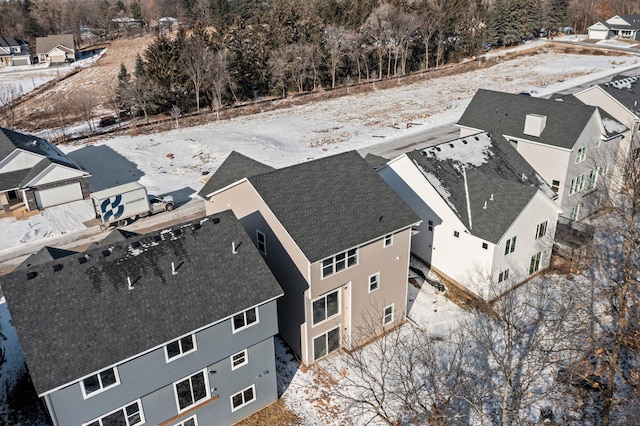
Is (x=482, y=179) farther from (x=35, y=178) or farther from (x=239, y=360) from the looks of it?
(x=35, y=178)

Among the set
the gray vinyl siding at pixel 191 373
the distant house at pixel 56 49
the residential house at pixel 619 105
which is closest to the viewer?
the gray vinyl siding at pixel 191 373

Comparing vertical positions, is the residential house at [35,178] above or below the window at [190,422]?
above

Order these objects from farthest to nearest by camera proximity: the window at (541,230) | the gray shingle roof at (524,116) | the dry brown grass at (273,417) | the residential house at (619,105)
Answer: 1. the residential house at (619,105)
2. the gray shingle roof at (524,116)
3. the window at (541,230)
4. the dry brown grass at (273,417)

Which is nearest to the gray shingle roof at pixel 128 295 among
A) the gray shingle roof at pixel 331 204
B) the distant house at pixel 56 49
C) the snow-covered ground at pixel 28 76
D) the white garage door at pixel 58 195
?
the gray shingle roof at pixel 331 204

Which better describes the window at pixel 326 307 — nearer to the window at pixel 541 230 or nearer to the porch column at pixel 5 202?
the window at pixel 541 230

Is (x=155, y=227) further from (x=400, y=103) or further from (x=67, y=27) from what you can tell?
(x=67, y=27)

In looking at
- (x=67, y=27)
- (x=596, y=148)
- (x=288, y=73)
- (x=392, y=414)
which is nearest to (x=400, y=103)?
(x=288, y=73)
